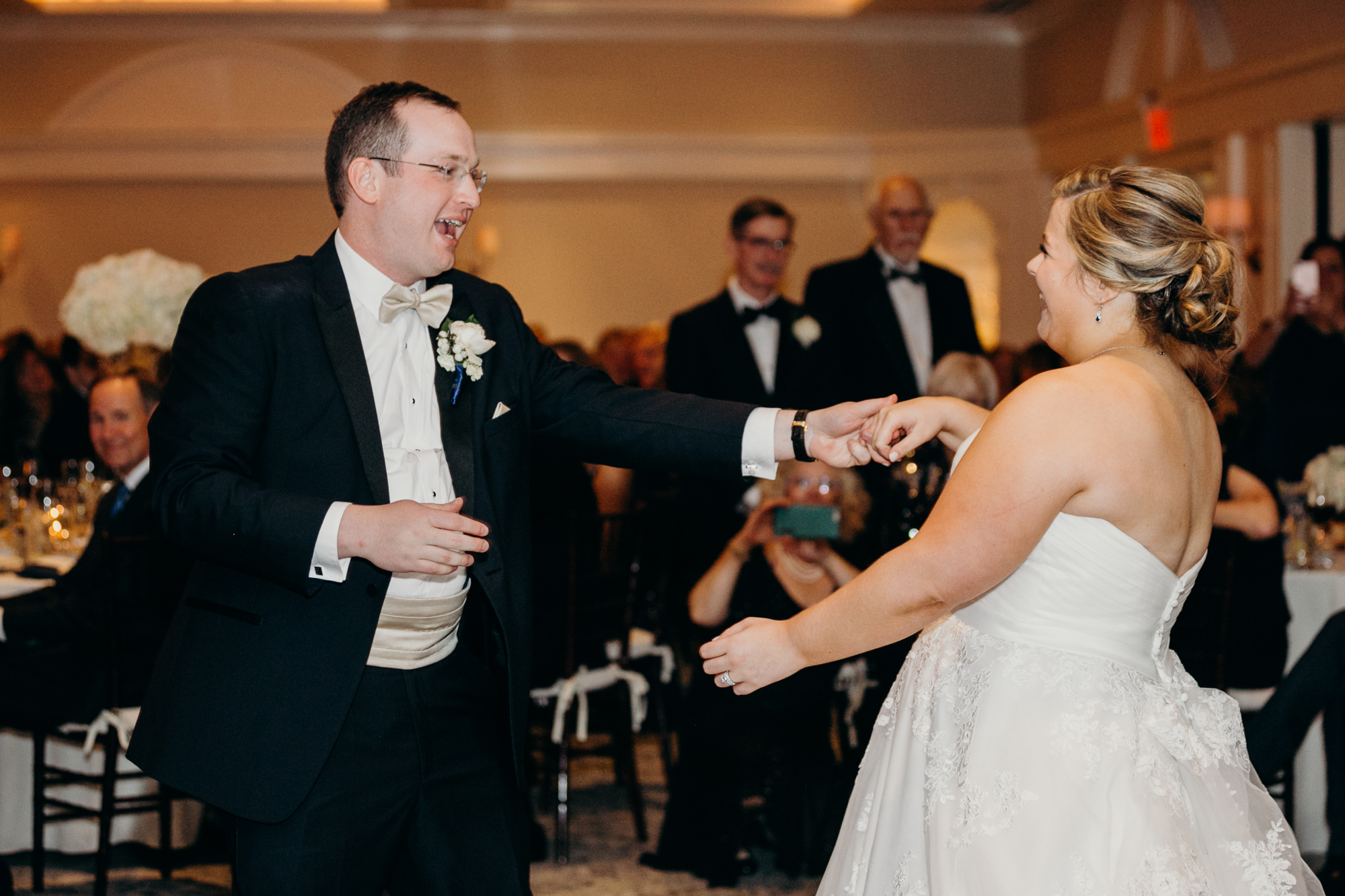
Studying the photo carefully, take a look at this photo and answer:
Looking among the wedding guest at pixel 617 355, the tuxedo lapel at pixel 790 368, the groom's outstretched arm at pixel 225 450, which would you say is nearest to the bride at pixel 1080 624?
the groom's outstretched arm at pixel 225 450

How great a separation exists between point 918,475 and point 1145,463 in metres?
2.20

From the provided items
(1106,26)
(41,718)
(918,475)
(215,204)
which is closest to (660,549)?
(918,475)

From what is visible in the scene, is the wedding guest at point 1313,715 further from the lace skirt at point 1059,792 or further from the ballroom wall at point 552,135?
the ballroom wall at point 552,135

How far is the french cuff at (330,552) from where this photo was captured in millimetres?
1725

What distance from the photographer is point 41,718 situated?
365 centimetres

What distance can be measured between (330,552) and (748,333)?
3238 mm

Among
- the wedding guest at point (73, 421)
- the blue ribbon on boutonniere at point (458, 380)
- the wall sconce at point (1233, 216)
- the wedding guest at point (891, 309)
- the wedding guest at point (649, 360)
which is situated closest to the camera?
the blue ribbon on boutonniere at point (458, 380)

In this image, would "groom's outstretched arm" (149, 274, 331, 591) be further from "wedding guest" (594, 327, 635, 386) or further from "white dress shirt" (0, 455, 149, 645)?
"wedding guest" (594, 327, 635, 386)

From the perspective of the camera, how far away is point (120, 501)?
369 centimetres

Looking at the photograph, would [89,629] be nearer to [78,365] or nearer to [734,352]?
[734,352]

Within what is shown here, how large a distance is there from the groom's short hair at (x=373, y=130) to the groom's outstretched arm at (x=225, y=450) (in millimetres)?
254

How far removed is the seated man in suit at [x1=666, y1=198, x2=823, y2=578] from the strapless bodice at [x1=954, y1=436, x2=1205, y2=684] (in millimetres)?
2757

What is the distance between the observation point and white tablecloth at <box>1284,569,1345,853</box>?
3816mm

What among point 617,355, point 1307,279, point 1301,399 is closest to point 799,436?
point 1301,399
